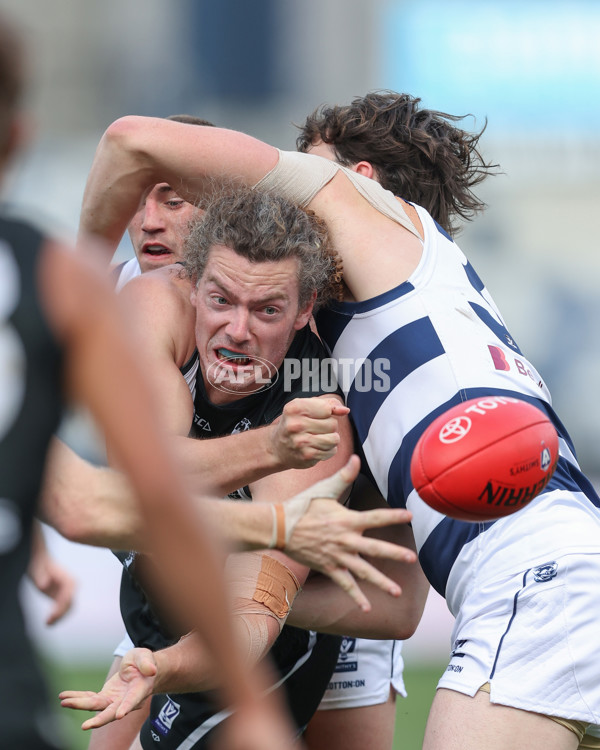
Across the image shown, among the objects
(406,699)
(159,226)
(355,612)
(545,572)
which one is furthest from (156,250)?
(406,699)

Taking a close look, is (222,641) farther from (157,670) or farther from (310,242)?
(310,242)

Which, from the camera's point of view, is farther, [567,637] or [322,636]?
[322,636]

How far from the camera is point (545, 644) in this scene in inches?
129

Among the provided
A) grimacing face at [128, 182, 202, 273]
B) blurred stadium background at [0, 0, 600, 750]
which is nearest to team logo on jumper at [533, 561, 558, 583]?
grimacing face at [128, 182, 202, 273]

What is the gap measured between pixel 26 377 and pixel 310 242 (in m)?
1.94

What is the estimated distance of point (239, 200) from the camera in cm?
383

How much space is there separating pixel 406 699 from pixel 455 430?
203 inches

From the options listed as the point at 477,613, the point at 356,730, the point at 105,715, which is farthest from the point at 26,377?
the point at 356,730

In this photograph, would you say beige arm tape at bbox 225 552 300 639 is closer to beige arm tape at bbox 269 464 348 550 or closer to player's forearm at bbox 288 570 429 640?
player's forearm at bbox 288 570 429 640

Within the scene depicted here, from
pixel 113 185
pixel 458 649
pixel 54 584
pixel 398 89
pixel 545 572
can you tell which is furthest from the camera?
pixel 398 89

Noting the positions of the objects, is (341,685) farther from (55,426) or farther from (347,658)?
(55,426)

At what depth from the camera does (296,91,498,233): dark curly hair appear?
429 centimetres

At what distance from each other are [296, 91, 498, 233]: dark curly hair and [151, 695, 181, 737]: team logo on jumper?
7.06ft

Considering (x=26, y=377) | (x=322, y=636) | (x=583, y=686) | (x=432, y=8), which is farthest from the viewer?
(x=432, y=8)
